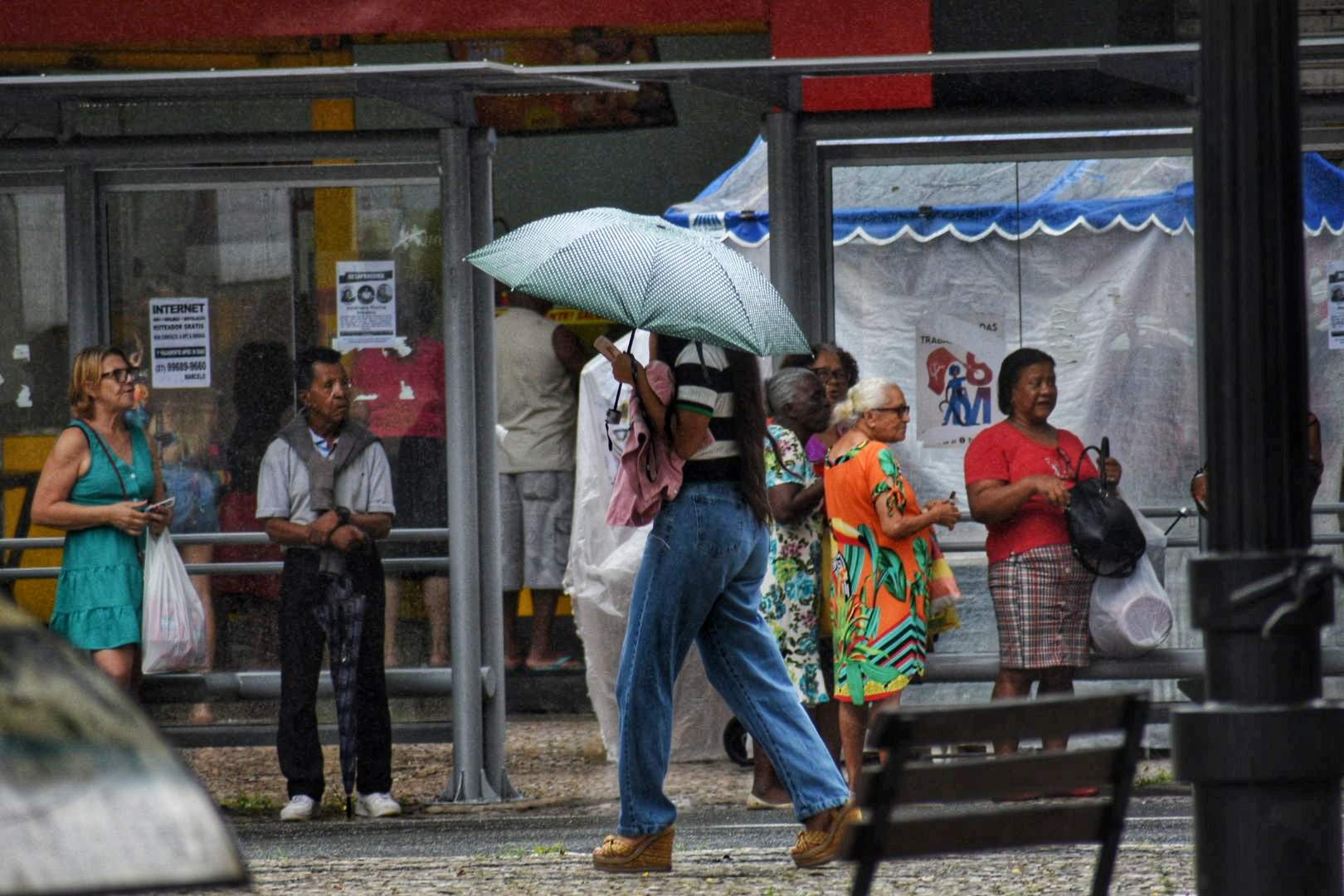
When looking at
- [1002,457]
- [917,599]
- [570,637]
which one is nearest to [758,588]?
[917,599]

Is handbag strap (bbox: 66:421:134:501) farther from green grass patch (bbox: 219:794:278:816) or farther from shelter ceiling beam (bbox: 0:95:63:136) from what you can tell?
shelter ceiling beam (bbox: 0:95:63:136)

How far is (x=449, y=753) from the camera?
10.3m

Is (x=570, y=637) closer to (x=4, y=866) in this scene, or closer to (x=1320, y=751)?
(x=1320, y=751)

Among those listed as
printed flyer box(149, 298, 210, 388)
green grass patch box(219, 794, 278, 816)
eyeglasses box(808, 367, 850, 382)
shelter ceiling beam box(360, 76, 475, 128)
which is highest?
shelter ceiling beam box(360, 76, 475, 128)

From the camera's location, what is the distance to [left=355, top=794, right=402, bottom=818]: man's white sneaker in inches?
331

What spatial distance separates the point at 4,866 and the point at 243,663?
6.73 metres

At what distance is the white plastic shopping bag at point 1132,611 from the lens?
8.45m

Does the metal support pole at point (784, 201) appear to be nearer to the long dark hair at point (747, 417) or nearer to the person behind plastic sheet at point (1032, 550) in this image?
the person behind plastic sheet at point (1032, 550)

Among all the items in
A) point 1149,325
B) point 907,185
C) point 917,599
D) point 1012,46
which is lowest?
point 917,599

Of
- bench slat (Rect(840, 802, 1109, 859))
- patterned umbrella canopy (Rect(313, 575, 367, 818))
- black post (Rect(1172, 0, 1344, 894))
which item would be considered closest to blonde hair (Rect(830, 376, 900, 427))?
patterned umbrella canopy (Rect(313, 575, 367, 818))

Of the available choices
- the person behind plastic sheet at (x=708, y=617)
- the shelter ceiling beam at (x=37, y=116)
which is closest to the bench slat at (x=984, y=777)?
the person behind plastic sheet at (x=708, y=617)

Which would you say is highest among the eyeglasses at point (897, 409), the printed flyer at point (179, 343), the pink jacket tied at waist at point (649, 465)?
the printed flyer at point (179, 343)

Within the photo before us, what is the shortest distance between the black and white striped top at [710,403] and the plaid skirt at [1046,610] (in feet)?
7.11

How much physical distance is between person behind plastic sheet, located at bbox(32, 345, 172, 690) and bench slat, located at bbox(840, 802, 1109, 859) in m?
4.87
